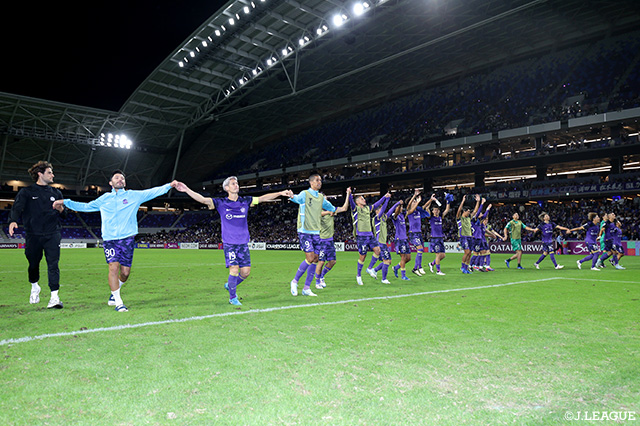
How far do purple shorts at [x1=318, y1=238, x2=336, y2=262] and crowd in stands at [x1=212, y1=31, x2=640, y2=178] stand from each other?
40.3 meters

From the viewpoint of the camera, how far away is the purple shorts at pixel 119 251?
7230 millimetres

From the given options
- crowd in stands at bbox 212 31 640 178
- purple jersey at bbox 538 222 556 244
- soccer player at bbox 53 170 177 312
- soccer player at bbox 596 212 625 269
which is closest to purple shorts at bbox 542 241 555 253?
purple jersey at bbox 538 222 556 244

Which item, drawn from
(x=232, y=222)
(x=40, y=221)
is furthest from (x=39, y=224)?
(x=232, y=222)

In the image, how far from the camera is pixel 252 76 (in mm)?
44281

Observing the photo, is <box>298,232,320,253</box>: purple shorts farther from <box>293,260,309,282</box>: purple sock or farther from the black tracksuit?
the black tracksuit

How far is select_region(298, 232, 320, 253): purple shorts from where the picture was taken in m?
9.23

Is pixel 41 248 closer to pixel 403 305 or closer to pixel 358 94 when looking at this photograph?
pixel 403 305

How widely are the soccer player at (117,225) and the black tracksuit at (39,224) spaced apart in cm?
30

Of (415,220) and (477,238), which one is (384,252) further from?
(477,238)

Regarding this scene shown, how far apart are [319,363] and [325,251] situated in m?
6.22

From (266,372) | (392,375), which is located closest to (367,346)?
(392,375)

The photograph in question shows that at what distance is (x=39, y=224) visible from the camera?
7.47m

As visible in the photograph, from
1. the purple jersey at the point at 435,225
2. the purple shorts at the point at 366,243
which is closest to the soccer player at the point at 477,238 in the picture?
the purple jersey at the point at 435,225

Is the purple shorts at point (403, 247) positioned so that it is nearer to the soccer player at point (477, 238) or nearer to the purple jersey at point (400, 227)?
the purple jersey at point (400, 227)
